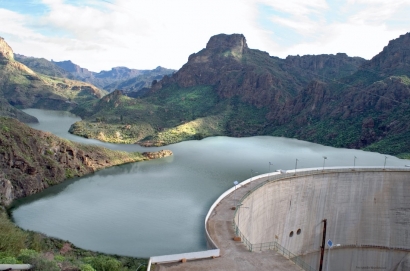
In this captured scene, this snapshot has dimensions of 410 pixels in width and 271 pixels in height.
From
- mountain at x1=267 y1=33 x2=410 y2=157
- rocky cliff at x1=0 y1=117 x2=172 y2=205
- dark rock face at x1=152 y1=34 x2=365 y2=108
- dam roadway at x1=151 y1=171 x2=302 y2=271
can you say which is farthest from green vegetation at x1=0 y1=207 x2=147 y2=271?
dark rock face at x1=152 y1=34 x2=365 y2=108

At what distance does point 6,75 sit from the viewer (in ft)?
490

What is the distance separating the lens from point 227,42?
14200 centimetres

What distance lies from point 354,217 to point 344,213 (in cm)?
146

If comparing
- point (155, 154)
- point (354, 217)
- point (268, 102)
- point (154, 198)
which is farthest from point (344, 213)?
point (268, 102)

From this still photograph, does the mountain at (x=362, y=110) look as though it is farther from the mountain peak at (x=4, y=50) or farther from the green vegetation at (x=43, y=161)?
the mountain peak at (x=4, y=50)

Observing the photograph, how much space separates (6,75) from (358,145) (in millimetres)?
142017

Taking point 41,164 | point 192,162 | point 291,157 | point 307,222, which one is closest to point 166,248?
point 307,222

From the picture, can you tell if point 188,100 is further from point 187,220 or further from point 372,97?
point 187,220

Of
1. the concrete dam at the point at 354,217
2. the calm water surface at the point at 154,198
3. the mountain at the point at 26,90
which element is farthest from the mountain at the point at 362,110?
the mountain at the point at 26,90

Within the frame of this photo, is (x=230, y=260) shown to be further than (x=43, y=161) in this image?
No

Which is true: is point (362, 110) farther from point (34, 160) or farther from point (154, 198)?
point (34, 160)

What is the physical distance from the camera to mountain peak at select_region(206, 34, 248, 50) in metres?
141

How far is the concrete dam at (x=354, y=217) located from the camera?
3700cm

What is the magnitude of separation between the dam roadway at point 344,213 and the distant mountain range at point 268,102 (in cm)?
2687
